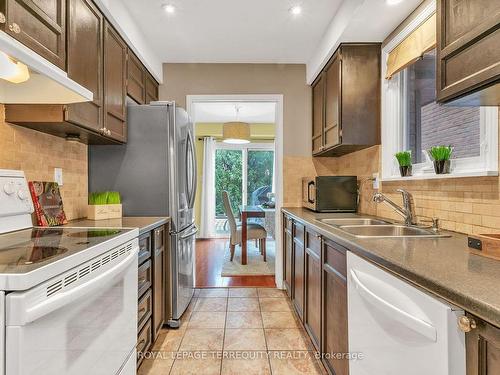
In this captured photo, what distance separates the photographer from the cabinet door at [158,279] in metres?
2.08

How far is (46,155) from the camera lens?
1.83 m

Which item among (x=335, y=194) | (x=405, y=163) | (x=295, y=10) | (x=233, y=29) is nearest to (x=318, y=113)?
(x=335, y=194)

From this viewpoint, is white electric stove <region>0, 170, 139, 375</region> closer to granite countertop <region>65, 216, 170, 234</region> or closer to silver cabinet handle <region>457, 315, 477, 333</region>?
granite countertop <region>65, 216, 170, 234</region>

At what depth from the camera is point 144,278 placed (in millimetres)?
1918

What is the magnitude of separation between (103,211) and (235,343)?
1340 millimetres

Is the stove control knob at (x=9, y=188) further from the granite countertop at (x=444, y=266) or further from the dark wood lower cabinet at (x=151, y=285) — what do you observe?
the granite countertop at (x=444, y=266)

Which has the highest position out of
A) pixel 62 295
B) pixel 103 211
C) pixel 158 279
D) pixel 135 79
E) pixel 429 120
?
pixel 135 79

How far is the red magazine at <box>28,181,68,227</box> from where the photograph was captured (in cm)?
167

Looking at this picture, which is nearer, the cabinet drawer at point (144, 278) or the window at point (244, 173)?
the cabinet drawer at point (144, 278)

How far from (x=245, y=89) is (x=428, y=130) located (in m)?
1.93

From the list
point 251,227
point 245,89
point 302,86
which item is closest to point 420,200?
point 302,86

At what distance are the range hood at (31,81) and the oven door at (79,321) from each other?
28.3 inches

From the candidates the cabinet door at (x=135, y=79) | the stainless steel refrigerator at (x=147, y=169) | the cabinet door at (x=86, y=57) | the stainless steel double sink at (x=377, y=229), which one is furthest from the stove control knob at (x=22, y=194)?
the stainless steel double sink at (x=377, y=229)

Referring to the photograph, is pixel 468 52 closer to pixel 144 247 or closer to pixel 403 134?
pixel 403 134
